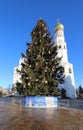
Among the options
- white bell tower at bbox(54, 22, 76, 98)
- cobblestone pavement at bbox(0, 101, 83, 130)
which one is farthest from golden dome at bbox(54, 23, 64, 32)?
cobblestone pavement at bbox(0, 101, 83, 130)

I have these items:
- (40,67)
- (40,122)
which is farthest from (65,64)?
(40,122)

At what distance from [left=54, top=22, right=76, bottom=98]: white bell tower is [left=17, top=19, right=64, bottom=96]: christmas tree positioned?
103 feet

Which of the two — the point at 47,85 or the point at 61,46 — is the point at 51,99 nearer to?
the point at 47,85

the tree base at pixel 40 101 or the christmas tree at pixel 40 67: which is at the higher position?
the christmas tree at pixel 40 67

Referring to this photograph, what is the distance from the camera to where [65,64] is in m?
55.6

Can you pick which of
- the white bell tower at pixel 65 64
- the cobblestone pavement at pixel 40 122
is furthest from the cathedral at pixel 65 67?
the cobblestone pavement at pixel 40 122

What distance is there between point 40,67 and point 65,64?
3508 cm

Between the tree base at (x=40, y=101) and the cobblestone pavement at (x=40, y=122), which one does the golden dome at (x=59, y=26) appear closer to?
the tree base at (x=40, y=101)

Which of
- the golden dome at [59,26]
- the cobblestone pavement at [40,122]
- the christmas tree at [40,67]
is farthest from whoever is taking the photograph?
the golden dome at [59,26]

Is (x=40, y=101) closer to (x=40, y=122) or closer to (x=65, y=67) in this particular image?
(x=40, y=122)

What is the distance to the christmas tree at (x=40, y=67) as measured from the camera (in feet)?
69.3

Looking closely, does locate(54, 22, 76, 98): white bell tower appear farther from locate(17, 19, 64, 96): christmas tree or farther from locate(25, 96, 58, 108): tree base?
locate(25, 96, 58, 108): tree base

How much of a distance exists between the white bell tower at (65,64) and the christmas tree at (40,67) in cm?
3139

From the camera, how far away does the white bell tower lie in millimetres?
53469
